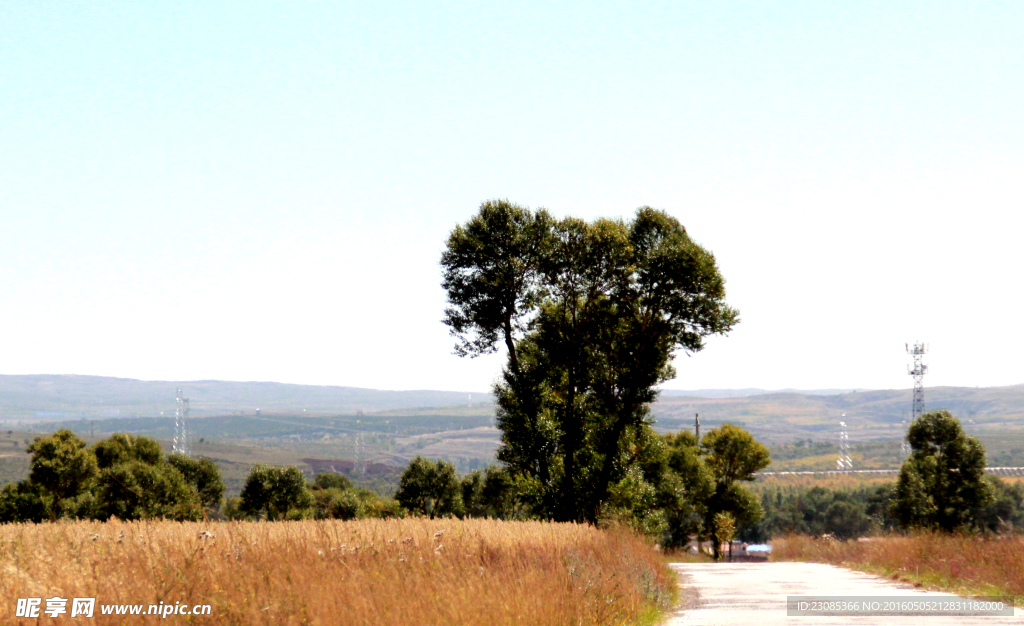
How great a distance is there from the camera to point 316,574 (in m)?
10.8

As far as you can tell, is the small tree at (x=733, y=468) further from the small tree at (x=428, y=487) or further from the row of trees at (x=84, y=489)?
the row of trees at (x=84, y=489)

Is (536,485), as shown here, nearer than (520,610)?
No

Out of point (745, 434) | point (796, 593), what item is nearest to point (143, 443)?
point (745, 434)

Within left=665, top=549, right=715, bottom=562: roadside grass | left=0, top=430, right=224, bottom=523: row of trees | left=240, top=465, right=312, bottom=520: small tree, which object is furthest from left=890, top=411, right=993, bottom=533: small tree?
left=240, top=465, right=312, bottom=520: small tree

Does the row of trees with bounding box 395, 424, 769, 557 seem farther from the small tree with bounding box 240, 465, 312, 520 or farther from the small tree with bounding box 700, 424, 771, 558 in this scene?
the small tree with bounding box 240, 465, 312, 520

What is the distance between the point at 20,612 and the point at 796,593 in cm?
1528

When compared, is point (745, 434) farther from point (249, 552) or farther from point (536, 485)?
point (249, 552)

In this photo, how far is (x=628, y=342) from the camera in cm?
4025

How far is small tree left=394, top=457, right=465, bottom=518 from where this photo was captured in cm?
10219

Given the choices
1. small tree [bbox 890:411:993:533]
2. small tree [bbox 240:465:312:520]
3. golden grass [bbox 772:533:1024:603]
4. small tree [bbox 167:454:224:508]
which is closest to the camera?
golden grass [bbox 772:533:1024:603]

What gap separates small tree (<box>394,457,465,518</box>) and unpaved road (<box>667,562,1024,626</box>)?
251 ft

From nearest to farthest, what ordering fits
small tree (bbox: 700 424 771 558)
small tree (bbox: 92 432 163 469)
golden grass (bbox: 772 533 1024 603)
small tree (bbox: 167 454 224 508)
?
golden grass (bbox: 772 533 1024 603) → small tree (bbox: 92 432 163 469) → small tree (bbox: 700 424 771 558) → small tree (bbox: 167 454 224 508)

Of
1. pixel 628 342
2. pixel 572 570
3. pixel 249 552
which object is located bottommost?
pixel 572 570

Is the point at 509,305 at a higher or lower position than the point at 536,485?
higher
